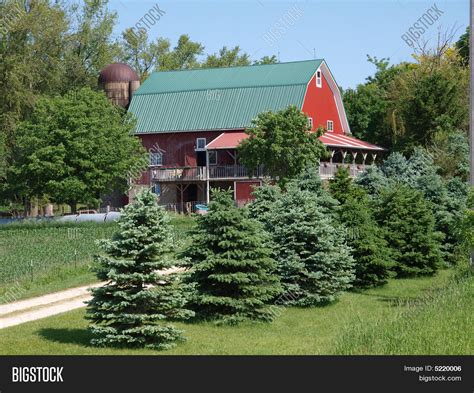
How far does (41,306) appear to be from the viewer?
1922cm

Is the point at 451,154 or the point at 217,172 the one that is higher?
the point at 451,154

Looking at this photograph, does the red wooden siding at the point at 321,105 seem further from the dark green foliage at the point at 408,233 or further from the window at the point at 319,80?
the dark green foliage at the point at 408,233

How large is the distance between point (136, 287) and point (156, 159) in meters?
41.4

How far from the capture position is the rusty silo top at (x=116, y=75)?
197 feet

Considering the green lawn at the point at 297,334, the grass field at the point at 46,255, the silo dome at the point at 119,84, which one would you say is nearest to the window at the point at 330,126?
the silo dome at the point at 119,84

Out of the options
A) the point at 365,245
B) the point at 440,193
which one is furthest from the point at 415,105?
the point at 365,245

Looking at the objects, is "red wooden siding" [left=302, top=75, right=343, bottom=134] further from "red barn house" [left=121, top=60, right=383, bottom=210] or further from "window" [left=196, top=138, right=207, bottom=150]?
"window" [left=196, top=138, right=207, bottom=150]

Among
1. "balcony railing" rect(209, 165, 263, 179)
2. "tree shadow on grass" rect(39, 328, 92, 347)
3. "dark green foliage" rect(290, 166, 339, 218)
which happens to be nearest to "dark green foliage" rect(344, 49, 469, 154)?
"balcony railing" rect(209, 165, 263, 179)

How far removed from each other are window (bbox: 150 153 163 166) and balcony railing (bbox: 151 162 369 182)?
2.78 meters

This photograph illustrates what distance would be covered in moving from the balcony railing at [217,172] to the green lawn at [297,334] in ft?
93.5

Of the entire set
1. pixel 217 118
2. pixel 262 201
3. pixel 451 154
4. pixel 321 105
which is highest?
pixel 321 105

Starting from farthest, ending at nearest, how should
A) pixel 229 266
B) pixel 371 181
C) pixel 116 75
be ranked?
pixel 116 75
pixel 371 181
pixel 229 266

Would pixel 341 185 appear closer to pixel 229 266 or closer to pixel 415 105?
pixel 229 266

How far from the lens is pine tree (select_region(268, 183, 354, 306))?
21.2 meters
